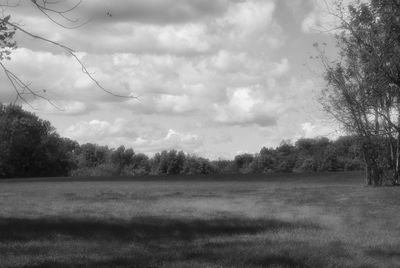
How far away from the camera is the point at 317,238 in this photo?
741 inches

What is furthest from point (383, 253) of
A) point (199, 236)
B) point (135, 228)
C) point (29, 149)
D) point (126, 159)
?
point (126, 159)

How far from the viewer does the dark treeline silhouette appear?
112312 mm

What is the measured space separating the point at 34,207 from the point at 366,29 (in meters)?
18.3

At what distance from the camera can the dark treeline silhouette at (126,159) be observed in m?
112

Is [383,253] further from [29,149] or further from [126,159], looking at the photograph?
[126,159]

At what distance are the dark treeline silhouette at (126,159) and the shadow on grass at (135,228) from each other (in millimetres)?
75867

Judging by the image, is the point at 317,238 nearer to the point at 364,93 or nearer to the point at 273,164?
the point at 364,93

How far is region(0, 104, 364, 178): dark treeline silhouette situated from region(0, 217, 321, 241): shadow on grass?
249 feet

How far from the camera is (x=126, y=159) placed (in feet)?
529

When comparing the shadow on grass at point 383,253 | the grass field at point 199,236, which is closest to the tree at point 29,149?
the grass field at point 199,236

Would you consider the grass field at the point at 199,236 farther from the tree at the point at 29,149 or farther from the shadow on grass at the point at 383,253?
the tree at the point at 29,149

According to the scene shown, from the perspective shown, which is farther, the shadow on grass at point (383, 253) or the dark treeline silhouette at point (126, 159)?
the dark treeline silhouette at point (126, 159)

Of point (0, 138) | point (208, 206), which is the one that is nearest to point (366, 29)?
point (208, 206)

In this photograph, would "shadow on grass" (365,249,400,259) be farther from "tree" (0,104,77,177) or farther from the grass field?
"tree" (0,104,77,177)
